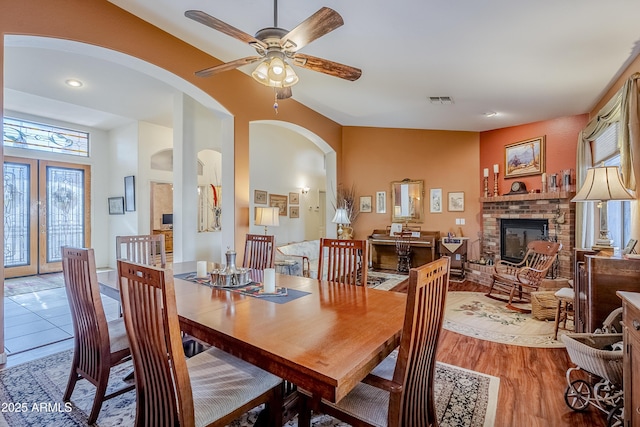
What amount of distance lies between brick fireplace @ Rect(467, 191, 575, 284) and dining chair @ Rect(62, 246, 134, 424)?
5489 millimetres

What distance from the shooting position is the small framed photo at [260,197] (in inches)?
255

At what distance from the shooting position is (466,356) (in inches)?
108

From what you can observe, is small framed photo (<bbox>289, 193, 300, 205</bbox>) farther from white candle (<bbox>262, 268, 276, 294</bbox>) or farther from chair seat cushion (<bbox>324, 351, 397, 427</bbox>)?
chair seat cushion (<bbox>324, 351, 397, 427</bbox>)

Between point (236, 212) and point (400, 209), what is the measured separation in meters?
3.76

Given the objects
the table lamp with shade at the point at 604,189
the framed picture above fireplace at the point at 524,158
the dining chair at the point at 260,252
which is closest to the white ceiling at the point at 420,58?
the framed picture above fireplace at the point at 524,158

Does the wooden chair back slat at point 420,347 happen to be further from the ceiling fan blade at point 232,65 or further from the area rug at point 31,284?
the area rug at point 31,284

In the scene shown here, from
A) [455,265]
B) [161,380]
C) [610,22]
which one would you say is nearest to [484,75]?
[610,22]

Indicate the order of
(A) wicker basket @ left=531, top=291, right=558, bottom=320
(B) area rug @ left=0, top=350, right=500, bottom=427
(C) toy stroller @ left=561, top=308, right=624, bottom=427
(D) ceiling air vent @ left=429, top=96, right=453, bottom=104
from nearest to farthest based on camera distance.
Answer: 1. (C) toy stroller @ left=561, top=308, right=624, bottom=427
2. (B) area rug @ left=0, top=350, right=500, bottom=427
3. (A) wicker basket @ left=531, top=291, right=558, bottom=320
4. (D) ceiling air vent @ left=429, top=96, right=453, bottom=104

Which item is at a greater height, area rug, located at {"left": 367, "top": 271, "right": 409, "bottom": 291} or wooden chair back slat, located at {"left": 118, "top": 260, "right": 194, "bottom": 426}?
wooden chair back slat, located at {"left": 118, "top": 260, "right": 194, "bottom": 426}

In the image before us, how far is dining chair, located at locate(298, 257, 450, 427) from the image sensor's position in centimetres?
119

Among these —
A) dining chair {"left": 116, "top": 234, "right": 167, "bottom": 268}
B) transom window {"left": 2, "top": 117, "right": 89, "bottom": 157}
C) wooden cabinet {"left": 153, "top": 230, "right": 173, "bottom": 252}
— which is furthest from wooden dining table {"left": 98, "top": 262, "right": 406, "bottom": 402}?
transom window {"left": 2, "top": 117, "right": 89, "bottom": 157}

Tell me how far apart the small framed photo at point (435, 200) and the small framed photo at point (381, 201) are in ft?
3.04

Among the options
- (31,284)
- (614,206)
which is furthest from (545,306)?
(31,284)

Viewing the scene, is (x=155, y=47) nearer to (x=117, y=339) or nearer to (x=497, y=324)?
(x=117, y=339)
